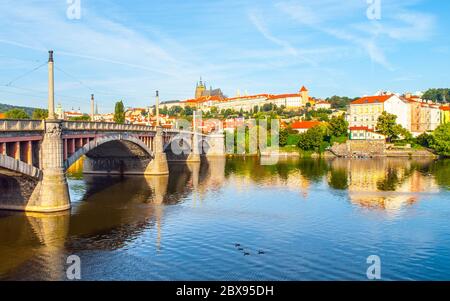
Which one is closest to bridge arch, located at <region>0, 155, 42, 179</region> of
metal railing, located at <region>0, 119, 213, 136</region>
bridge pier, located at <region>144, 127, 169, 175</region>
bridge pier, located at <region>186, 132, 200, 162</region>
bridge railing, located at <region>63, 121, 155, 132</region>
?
metal railing, located at <region>0, 119, 213, 136</region>

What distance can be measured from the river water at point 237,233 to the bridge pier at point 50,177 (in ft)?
4.26

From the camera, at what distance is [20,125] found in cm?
4075

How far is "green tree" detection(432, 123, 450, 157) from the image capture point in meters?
122

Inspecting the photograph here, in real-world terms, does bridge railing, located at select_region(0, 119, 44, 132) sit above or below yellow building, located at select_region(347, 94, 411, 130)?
below

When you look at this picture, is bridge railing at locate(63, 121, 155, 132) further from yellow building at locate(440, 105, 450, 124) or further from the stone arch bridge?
yellow building at locate(440, 105, 450, 124)

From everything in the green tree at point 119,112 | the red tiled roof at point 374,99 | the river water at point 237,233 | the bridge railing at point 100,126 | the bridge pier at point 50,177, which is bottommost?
the river water at point 237,233

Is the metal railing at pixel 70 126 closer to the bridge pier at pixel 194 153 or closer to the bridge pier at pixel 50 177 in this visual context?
the bridge pier at pixel 50 177

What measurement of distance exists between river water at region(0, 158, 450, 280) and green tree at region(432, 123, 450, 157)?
5857 centimetres

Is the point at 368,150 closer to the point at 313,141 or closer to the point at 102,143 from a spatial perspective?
the point at 313,141

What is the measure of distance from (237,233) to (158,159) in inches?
1842

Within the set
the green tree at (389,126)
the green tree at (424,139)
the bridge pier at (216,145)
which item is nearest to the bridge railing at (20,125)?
the bridge pier at (216,145)

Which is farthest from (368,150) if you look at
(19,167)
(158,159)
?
(19,167)

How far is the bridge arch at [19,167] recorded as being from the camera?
3762 centimetres
